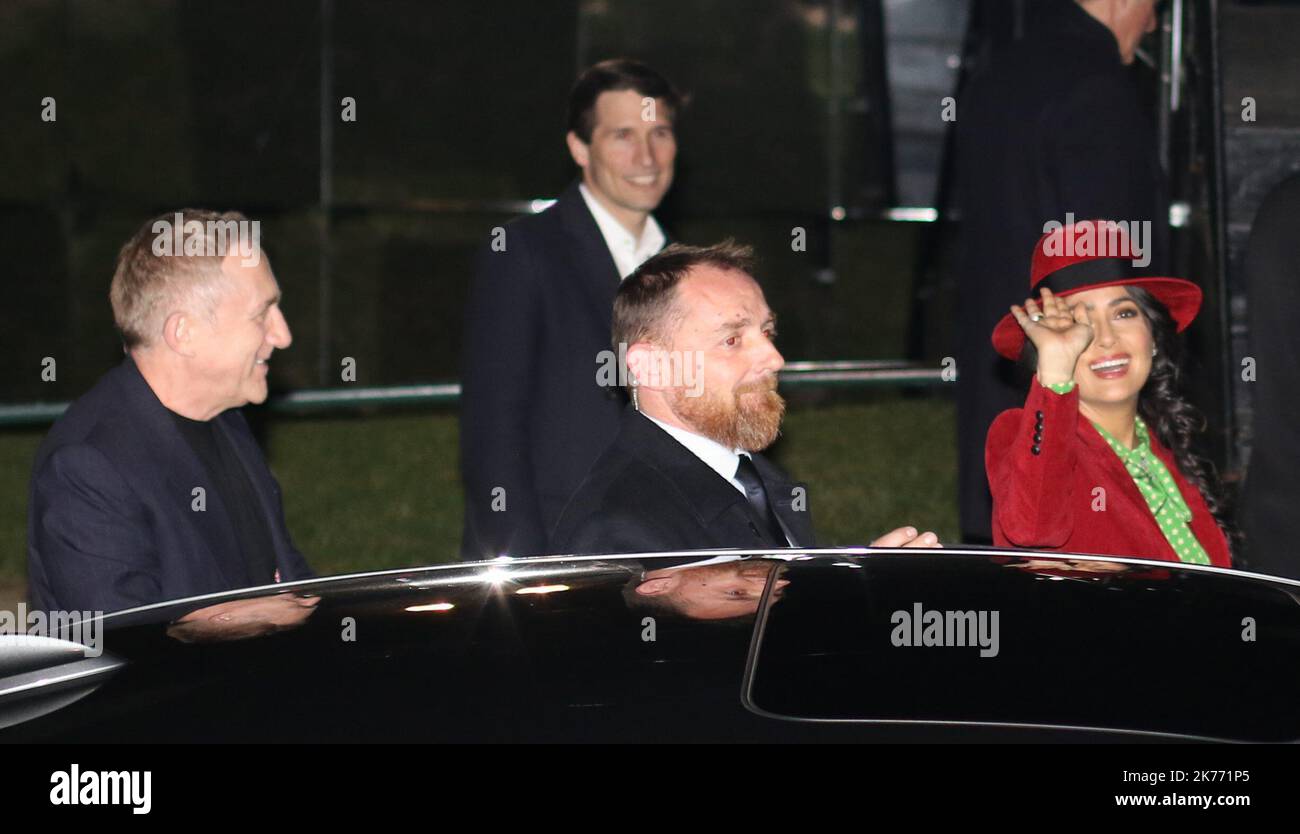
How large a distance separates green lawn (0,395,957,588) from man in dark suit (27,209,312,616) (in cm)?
466

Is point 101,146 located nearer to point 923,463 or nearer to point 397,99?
point 397,99

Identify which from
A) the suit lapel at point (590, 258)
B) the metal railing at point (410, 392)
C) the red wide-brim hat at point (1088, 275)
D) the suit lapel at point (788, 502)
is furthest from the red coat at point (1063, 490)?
the metal railing at point (410, 392)

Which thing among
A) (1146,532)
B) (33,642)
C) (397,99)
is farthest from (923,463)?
(33,642)

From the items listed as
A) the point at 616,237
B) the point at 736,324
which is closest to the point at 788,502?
the point at 736,324

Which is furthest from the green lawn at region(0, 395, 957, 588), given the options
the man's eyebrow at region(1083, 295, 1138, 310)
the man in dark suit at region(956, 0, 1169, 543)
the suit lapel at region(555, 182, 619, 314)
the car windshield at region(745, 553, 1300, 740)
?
the car windshield at region(745, 553, 1300, 740)

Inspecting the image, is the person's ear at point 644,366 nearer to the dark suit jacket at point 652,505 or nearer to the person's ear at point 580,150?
the dark suit jacket at point 652,505

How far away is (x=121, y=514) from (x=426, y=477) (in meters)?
6.72

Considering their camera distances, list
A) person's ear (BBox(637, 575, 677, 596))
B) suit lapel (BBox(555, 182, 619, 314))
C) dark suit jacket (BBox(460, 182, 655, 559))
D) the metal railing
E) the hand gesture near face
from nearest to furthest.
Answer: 1. person's ear (BBox(637, 575, 677, 596))
2. the hand gesture near face
3. dark suit jacket (BBox(460, 182, 655, 559))
4. suit lapel (BBox(555, 182, 619, 314))
5. the metal railing

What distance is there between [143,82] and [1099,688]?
10.0m

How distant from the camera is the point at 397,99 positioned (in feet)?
37.5

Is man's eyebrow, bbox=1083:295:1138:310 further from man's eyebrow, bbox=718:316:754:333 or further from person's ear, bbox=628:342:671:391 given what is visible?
person's ear, bbox=628:342:671:391

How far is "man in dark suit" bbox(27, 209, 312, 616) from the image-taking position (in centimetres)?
303

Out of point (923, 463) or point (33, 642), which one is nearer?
point (33, 642)
